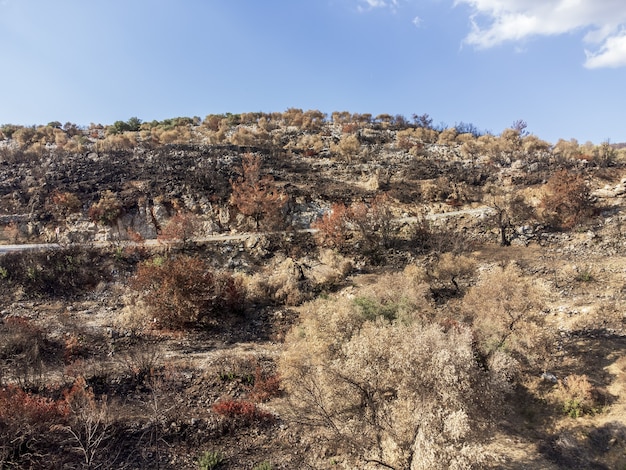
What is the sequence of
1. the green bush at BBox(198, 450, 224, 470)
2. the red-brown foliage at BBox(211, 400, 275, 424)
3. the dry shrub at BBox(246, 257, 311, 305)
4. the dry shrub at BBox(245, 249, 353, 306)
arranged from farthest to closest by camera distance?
the dry shrub at BBox(245, 249, 353, 306) < the dry shrub at BBox(246, 257, 311, 305) < the red-brown foliage at BBox(211, 400, 275, 424) < the green bush at BBox(198, 450, 224, 470)

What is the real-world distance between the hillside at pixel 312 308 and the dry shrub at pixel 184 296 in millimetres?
123

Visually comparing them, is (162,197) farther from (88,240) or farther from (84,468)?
(84,468)

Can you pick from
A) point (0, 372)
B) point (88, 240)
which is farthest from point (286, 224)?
point (0, 372)

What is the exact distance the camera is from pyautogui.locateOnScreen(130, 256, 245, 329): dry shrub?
1939 cm

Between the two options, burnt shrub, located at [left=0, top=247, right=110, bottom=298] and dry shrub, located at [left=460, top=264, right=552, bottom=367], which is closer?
dry shrub, located at [left=460, top=264, right=552, bottom=367]

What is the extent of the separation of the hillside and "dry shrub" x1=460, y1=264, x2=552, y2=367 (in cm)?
9

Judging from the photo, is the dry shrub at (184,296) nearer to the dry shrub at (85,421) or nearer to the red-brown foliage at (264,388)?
the dry shrub at (85,421)

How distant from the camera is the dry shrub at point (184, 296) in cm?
1939

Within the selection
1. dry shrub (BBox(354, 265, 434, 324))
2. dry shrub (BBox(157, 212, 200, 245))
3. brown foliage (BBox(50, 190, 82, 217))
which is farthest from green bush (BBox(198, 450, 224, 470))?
brown foliage (BBox(50, 190, 82, 217))

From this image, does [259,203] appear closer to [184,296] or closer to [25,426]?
[184,296]

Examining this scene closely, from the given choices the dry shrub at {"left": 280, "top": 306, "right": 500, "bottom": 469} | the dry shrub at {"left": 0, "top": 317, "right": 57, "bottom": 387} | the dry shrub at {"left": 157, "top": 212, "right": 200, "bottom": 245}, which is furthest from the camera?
the dry shrub at {"left": 157, "top": 212, "right": 200, "bottom": 245}

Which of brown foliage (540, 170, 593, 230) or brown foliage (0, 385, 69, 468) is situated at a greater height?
brown foliage (540, 170, 593, 230)

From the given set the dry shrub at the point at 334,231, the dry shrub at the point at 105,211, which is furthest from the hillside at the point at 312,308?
the dry shrub at the point at 105,211

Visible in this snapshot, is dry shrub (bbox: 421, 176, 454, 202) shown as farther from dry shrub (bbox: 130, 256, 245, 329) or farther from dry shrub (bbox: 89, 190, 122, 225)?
dry shrub (bbox: 89, 190, 122, 225)
